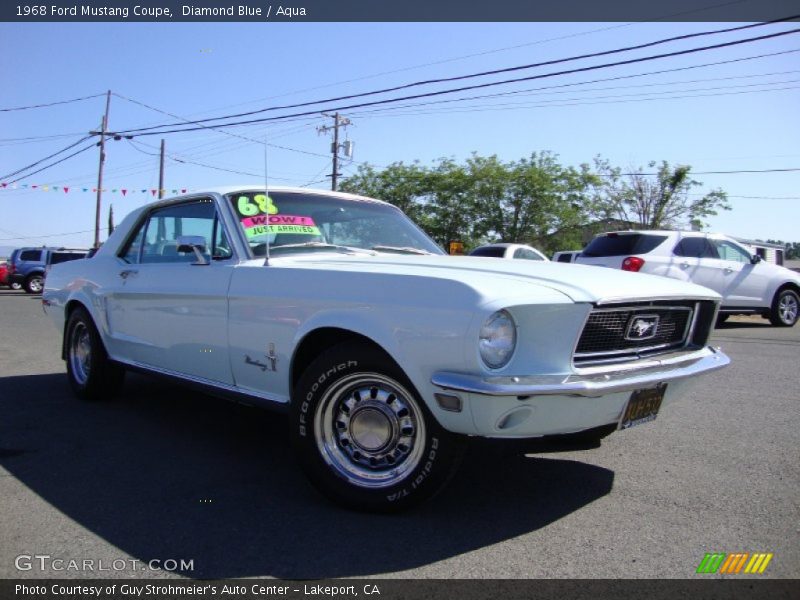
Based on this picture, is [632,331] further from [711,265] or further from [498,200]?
[498,200]

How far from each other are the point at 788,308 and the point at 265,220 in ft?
39.1

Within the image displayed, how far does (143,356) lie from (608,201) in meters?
35.2

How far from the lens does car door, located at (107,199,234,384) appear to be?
3.79 metres

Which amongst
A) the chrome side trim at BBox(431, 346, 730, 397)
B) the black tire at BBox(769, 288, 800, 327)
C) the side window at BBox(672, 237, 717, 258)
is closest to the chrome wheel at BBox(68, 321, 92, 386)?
the chrome side trim at BBox(431, 346, 730, 397)

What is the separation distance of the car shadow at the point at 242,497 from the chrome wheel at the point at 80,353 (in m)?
0.62

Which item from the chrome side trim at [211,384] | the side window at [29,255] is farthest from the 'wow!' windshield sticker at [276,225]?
the side window at [29,255]

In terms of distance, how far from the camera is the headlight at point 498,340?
2.58 metres

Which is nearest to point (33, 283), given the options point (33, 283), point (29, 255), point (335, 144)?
point (33, 283)

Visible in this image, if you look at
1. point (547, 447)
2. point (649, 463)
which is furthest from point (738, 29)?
point (547, 447)

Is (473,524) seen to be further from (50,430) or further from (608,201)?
(608,201)

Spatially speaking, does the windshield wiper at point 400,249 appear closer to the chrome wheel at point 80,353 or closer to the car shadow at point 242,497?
the car shadow at point 242,497

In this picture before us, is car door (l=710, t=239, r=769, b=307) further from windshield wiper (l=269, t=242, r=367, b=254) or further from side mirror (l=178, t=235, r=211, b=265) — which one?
side mirror (l=178, t=235, r=211, b=265)
